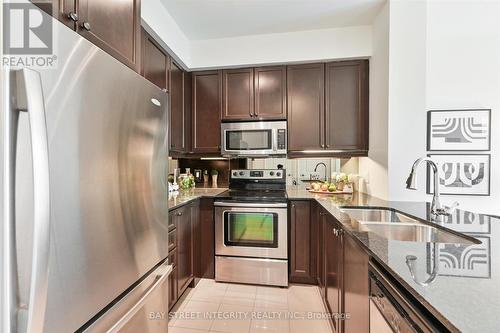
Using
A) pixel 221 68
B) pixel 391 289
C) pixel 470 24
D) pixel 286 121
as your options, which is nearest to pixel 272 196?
pixel 286 121

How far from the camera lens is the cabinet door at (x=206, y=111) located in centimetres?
280

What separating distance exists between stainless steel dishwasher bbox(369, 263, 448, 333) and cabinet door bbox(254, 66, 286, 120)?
6.53ft

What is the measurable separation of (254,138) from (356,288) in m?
1.80

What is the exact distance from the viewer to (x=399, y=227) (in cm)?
161

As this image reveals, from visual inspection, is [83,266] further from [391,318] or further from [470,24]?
[470,24]

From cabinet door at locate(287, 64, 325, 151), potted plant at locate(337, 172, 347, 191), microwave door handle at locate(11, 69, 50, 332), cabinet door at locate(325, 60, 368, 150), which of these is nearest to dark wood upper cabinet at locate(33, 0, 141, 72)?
microwave door handle at locate(11, 69, 50, 332)

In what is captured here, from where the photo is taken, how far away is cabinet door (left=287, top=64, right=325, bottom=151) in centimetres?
262

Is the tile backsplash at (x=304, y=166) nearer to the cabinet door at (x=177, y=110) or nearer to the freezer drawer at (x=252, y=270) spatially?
the cabinet door at (x=177, y=110)

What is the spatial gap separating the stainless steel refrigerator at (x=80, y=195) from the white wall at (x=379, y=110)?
1.89m

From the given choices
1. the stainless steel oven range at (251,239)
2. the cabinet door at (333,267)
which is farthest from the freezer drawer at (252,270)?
the cabinet door at (333,267)

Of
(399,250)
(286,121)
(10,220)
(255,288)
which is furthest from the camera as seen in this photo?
(286,121)

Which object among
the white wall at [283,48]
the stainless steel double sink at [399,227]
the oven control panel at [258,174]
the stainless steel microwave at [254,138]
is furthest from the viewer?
the oven control panel at [258,174]

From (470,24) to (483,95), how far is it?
0.64 metres

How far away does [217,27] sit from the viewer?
246 centimetres
